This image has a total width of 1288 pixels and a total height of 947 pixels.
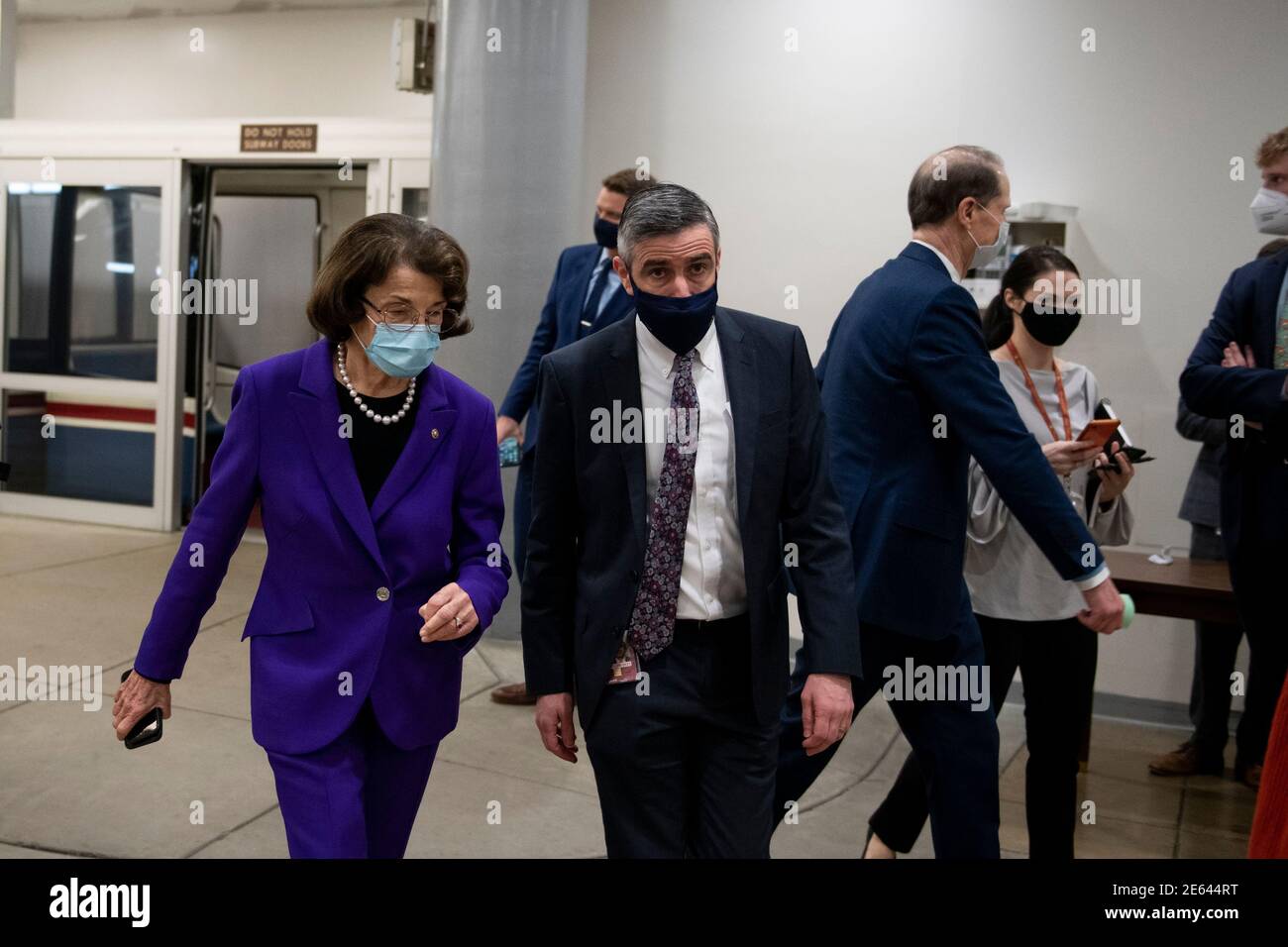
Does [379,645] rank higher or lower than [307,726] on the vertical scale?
higher

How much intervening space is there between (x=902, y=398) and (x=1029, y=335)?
2.59 ft

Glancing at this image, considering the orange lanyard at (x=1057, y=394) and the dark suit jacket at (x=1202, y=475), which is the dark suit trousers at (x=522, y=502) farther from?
the dark suit jacket at (x=1202, y=475)

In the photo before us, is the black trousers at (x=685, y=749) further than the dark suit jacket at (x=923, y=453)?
No

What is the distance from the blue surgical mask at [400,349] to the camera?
235 cm

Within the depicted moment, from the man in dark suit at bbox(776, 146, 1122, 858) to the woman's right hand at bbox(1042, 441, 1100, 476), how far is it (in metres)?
0.47

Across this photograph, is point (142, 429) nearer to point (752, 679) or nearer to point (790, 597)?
point (790, 597)

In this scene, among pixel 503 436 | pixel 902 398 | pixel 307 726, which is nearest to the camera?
pixel 307 726

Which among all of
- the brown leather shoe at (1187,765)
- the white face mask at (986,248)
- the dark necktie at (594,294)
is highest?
the white face mask at (986,248)

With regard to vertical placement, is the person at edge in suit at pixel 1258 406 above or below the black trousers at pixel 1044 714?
above

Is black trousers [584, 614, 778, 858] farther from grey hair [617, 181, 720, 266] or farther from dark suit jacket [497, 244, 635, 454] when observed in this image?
dark suit jacket [497, 244, 635, 454]

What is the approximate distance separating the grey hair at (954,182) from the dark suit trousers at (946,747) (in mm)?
987

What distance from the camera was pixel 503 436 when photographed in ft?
16.1

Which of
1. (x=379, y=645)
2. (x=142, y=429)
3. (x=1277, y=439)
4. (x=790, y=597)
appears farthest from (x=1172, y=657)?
(x=142, y=429)

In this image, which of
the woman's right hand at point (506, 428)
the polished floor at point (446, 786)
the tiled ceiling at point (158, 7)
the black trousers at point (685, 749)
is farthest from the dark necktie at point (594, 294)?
the tiled ceiling at point (158, 7)
